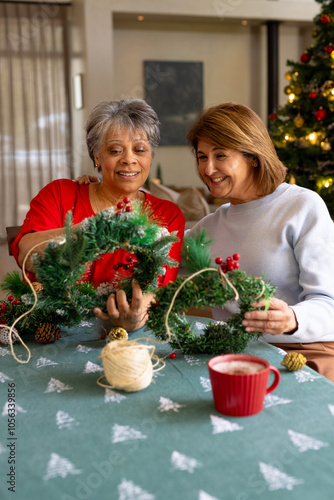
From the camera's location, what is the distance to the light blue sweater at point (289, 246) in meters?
1.34

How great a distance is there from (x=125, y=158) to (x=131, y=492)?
3.83ft

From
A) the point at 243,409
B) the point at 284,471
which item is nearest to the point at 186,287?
the point at 243,409

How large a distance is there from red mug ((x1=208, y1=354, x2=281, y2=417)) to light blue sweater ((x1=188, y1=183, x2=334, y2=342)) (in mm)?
396

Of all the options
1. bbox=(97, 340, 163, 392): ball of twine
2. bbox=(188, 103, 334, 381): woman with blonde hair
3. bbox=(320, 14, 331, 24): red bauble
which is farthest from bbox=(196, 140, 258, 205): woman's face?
bbox=(320, 14, 331, 24): red bauble

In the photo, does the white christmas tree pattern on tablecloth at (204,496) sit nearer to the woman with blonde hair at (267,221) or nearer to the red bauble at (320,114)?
the woman with blonde hair at (267,221)

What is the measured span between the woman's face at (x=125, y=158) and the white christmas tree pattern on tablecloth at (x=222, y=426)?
3.29 ft

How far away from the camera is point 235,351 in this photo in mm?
1137

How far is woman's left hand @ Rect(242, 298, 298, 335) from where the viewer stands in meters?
1.06

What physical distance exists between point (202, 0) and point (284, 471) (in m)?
7.03

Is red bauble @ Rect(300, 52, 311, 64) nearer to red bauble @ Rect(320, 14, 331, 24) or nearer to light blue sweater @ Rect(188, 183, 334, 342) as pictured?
red bauble @ Rect(320, 14, 331, 24)

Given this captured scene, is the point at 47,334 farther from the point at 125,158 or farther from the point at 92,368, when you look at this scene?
the point at 125,158

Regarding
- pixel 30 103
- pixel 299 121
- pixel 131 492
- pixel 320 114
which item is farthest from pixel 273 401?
pixel 30 103

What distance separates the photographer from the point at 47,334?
48.9 inches

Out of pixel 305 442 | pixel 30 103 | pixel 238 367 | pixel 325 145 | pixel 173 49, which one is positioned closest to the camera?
pixel 305 442
